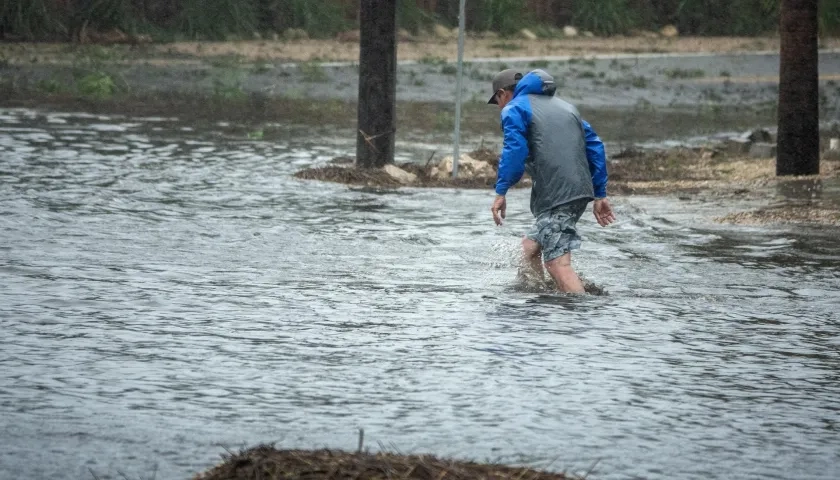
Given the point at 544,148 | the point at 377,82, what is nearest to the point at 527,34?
the point at 377,82

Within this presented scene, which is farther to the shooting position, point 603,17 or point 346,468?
point 603,17

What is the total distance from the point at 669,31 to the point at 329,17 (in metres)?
12.6

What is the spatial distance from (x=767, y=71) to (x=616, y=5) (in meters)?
13.1

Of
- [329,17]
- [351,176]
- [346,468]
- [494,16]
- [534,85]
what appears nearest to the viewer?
[346,468]

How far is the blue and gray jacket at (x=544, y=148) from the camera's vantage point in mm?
9875

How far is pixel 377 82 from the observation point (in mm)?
17016

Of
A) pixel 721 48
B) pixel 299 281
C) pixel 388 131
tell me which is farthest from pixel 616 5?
pixel 299 281

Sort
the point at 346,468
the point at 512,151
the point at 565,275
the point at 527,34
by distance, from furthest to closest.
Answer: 1. the point at 527,34
2. the point at 565,275
3. the point at 512,151
4. the point at 346,468

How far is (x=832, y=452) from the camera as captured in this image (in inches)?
253

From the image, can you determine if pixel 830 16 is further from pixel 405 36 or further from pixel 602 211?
pixel 602 211

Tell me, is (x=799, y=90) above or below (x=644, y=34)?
above

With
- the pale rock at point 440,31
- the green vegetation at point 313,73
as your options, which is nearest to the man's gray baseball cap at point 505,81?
the green vegetation at point 313,73

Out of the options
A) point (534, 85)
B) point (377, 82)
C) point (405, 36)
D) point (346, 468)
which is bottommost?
point (346, 468)

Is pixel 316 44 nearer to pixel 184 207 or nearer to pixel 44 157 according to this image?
pixel 44 157
